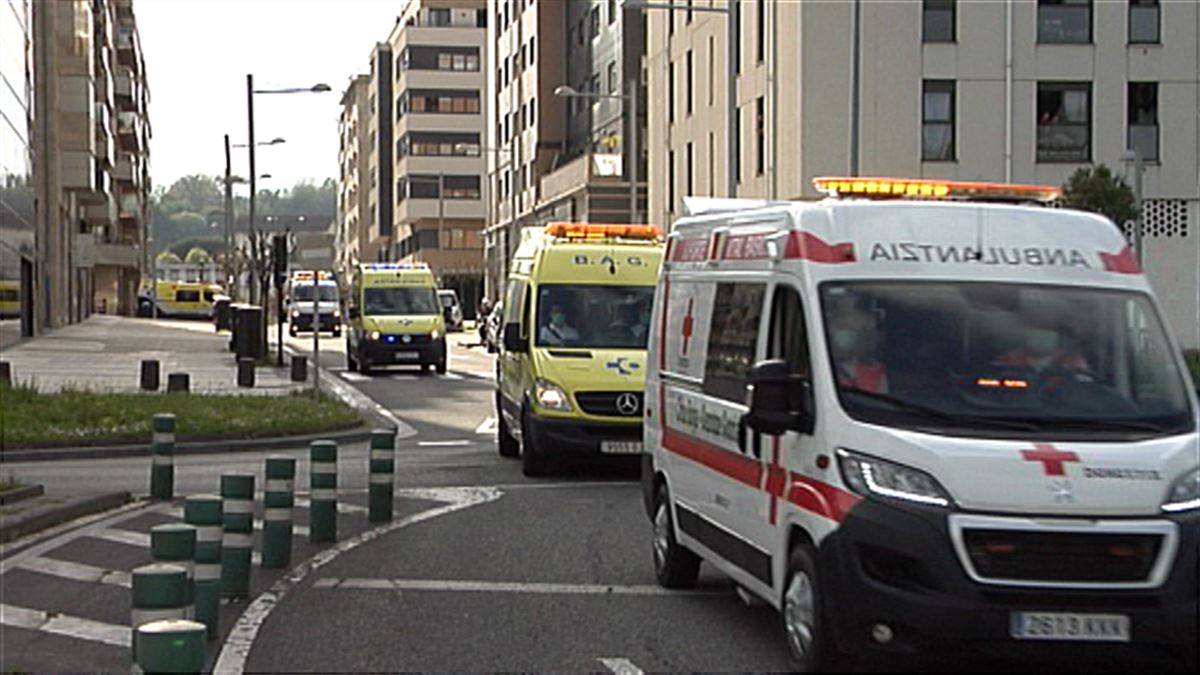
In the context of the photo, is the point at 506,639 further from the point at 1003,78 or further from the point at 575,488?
the point at 1003,78

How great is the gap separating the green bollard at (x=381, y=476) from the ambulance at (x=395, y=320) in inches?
1034

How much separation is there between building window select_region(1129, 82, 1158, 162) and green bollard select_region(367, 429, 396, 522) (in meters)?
33.6

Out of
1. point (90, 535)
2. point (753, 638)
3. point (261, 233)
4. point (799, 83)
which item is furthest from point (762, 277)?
point (261, 233)

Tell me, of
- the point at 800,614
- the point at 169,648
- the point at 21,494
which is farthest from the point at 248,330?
the point at 169,648

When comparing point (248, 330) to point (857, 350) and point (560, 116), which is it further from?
point (560, 116)

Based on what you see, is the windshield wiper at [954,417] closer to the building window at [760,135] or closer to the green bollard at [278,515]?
the green bollard at [278,515]

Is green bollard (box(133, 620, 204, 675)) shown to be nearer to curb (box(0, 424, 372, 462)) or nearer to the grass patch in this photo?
curb (box(0, 424, 372, 462))

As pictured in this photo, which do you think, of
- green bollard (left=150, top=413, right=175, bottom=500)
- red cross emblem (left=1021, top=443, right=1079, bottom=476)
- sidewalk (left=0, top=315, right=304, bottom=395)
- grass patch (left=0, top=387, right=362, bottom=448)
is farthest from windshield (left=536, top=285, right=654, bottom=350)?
sidewalk (left=0, top=315, right=304, bottom=395)

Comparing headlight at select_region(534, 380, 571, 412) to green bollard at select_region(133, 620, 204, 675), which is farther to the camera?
headlight at select_region(534, 380, 571, 412)

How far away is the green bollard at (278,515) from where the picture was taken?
1152cm

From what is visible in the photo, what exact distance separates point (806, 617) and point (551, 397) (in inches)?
380

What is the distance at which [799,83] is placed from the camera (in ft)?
140

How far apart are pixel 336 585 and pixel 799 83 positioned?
33143 millimetres

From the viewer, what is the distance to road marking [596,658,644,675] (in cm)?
855
